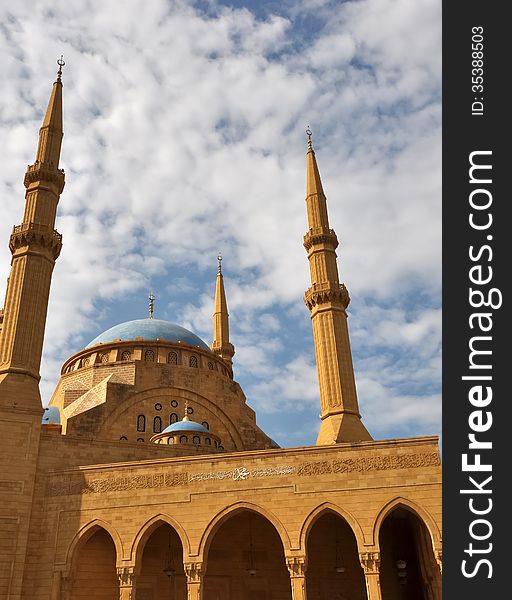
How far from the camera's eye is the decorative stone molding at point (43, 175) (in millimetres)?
24594

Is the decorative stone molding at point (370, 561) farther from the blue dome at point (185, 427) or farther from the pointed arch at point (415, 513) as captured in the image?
the blue dome at point (185, 427)

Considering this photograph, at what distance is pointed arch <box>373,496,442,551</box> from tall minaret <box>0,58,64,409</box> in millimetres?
11151

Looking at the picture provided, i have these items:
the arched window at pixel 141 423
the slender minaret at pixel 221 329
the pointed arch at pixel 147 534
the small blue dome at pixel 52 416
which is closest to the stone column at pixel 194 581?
the pointed arch at pixel 147 534

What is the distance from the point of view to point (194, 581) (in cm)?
1698

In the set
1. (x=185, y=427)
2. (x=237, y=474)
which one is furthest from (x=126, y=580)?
(x=185, y=427)

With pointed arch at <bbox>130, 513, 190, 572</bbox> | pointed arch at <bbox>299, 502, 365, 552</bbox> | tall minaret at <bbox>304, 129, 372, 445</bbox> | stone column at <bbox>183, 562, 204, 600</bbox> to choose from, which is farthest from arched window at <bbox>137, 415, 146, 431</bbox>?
pointed arch at <bbox>299, 502, 365, 552</bbox>

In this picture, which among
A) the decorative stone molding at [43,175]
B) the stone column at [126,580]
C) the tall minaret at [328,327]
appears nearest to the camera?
the stone column at [126,580]

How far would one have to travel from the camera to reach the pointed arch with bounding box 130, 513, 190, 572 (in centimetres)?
1747

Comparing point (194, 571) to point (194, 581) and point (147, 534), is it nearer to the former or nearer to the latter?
point (194, 581)

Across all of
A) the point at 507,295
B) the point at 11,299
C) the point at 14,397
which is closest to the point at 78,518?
the point at 14,397

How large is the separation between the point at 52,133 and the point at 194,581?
60.3 feet

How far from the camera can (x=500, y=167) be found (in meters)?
10.8

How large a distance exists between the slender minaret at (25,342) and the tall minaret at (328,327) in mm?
9989

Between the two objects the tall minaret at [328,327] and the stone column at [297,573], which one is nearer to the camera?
the stone column at [297,573]
